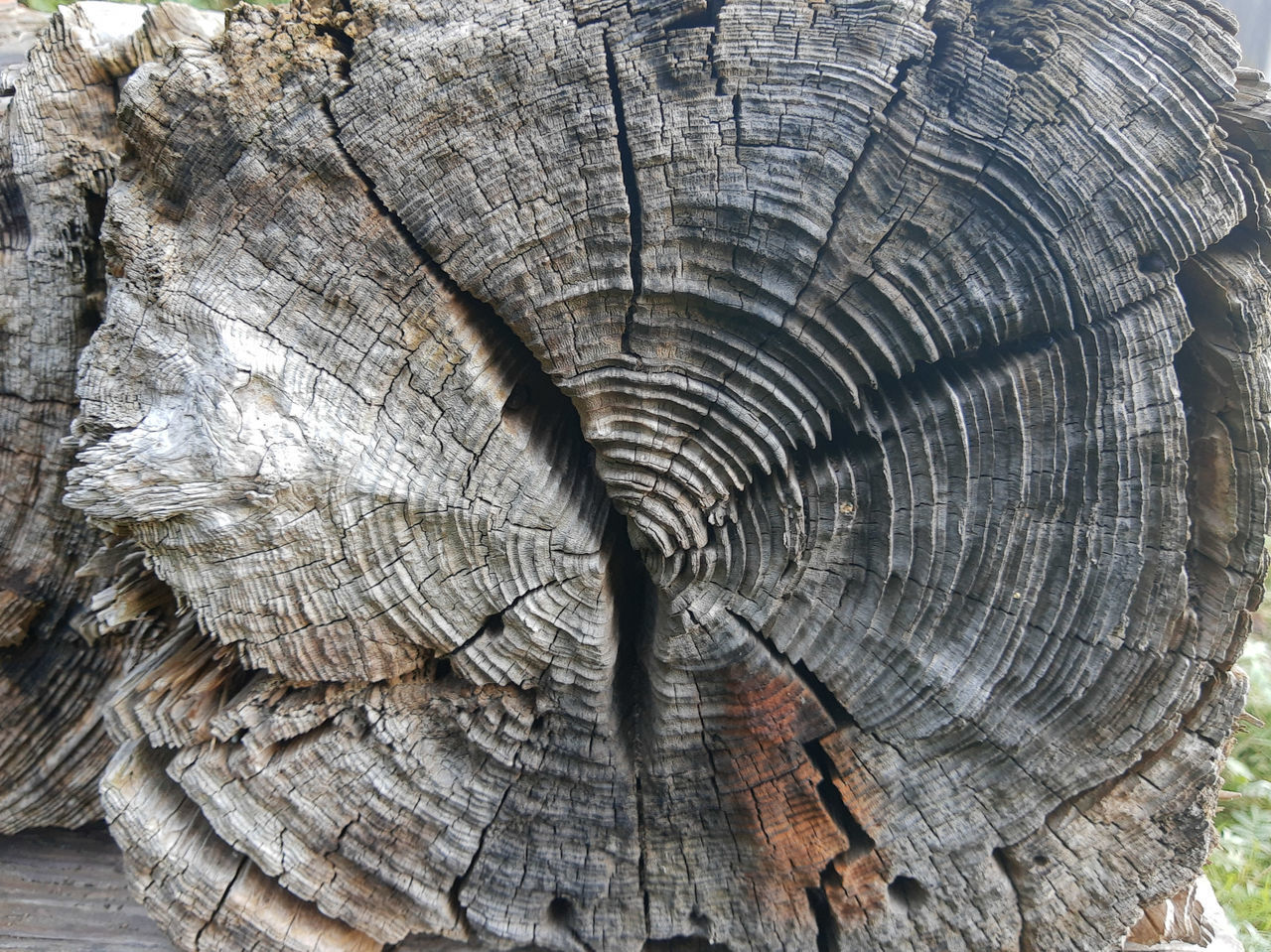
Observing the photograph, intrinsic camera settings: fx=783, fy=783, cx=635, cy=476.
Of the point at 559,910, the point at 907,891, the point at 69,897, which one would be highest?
the point at 907,891

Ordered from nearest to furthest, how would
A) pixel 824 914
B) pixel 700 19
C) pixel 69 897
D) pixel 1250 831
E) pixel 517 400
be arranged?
pixel 700 19
pixel 517 400
pixel 824 914
pixel 69 897
pixel 1250 831

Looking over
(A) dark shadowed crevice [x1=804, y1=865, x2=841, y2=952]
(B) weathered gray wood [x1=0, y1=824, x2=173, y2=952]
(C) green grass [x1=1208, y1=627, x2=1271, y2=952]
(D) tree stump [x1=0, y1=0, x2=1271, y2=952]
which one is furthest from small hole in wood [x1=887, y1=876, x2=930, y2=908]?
(B) weathered gray wood [x1=0, y1=824, x2=173, y2=952]

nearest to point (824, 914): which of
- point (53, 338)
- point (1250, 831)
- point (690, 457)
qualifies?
point (690, 457)

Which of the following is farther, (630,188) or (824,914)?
(824,914)

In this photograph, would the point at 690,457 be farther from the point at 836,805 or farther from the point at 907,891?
the point at 907,891

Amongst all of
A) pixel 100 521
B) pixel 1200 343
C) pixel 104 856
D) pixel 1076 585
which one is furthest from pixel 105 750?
pixel 1200 343

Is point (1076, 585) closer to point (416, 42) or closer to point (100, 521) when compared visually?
point (416, 42)

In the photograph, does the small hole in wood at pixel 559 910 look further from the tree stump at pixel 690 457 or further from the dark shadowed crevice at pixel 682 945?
the dark shadowed crevice at pixel 682 945
